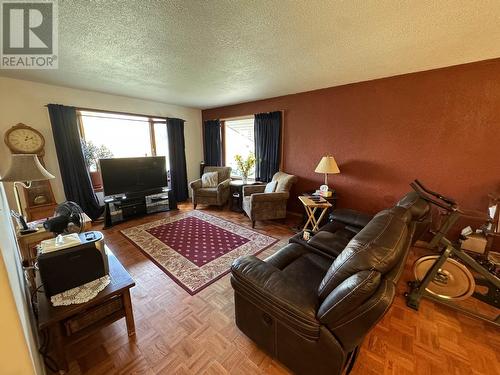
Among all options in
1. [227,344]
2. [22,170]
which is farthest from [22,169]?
[227,344]

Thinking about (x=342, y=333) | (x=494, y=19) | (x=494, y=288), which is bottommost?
(x=494, y=288)

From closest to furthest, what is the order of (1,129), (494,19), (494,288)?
(494,19), (494,288), (1,129)

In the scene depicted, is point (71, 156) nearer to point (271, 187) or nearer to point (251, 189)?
point (251, 189)

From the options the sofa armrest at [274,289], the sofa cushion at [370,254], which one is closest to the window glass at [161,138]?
the sofa armrest at [274,289]

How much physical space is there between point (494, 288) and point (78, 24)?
3.95 metres

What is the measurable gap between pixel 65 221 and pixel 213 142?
3693mm

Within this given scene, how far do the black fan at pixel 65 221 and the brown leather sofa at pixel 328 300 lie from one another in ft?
5.03

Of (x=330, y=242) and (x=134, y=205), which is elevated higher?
(x=330, y=242)

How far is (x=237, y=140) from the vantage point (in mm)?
4883

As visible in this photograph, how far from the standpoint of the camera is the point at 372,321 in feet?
2.79

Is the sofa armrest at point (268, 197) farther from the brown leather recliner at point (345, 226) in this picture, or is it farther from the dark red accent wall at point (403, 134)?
the brown leather recliner at point (345, 226)

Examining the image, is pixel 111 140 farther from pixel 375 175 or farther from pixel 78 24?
pixel 375 175

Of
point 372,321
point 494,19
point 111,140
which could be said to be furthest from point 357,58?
point 111,140

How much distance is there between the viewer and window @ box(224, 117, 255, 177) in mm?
4605
